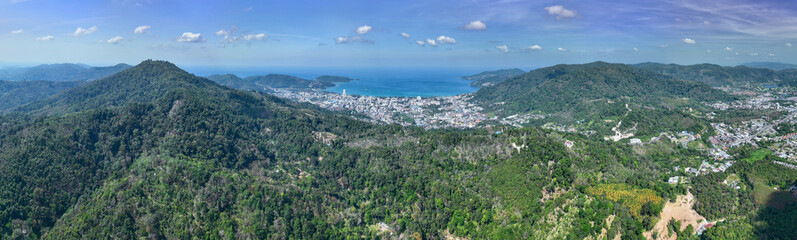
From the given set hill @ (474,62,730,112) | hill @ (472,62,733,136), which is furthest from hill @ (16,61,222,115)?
hill @ (474,62,730,112)

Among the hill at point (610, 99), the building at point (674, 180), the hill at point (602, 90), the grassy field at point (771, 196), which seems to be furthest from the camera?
the hill at point (602, 90)

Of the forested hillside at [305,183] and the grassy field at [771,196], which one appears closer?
the grassy field at [771,196]

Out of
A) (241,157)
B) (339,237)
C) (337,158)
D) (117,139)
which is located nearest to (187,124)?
(117,139)

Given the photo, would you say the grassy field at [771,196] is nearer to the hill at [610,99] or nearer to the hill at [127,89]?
the hill at [610,99]

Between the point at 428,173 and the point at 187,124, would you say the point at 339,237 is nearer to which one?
the point at 428,173

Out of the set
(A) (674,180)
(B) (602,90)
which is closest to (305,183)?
(A) (674,180)

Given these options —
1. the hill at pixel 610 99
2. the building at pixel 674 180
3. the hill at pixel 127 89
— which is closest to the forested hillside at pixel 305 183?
the building at pixel 674 180
